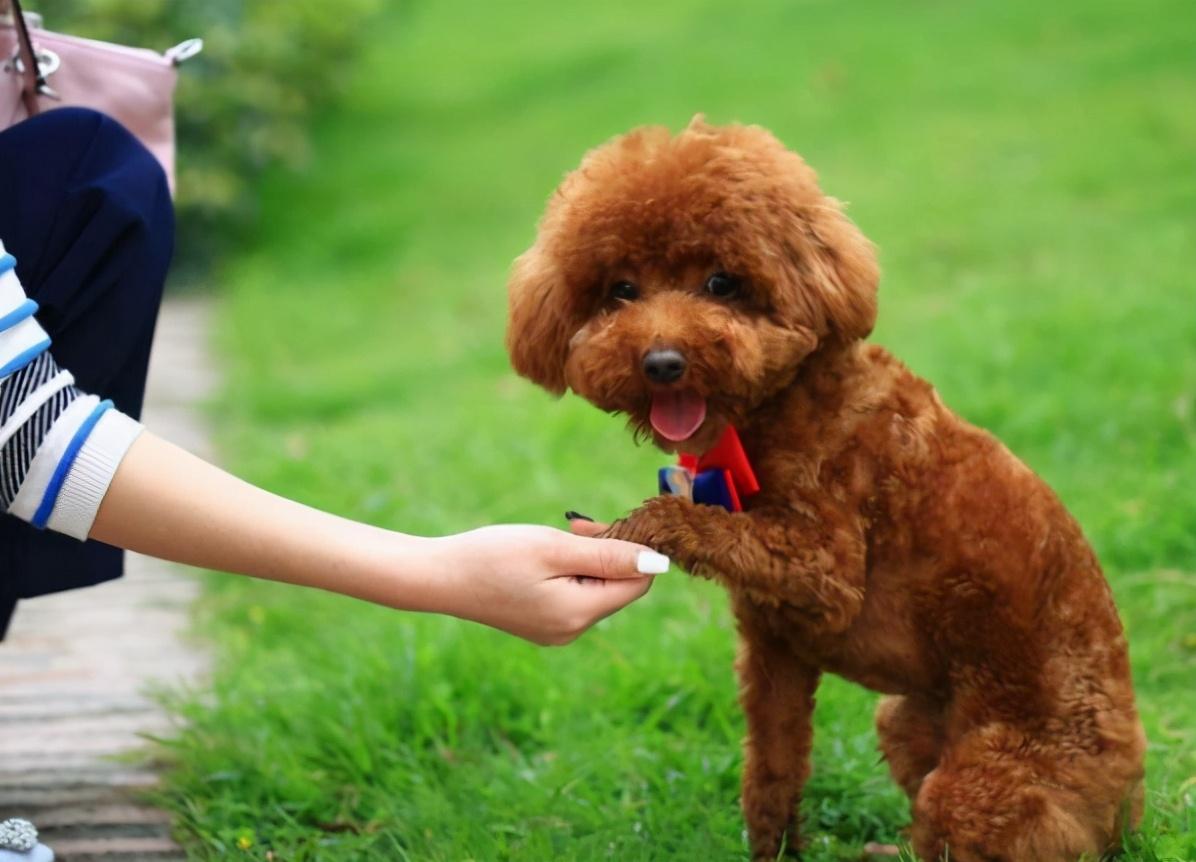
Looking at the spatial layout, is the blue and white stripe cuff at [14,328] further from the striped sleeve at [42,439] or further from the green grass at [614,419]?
the green grass at [614,419]

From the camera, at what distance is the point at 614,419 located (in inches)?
196

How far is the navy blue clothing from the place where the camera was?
2.44 metres

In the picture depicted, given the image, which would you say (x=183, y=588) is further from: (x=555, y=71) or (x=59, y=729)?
(x=555, y=71)

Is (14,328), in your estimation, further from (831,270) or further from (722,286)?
(831,270)

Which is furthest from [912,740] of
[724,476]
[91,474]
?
[91,474]

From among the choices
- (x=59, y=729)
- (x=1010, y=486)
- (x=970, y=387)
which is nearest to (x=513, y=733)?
(x=59, y=729)

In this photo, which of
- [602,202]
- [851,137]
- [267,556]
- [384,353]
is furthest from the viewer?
[851,137]

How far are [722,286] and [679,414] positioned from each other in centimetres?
21

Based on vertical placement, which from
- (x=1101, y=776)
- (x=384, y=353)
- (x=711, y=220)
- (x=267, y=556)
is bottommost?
(x=1101, y=776)

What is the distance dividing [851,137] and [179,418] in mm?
5032

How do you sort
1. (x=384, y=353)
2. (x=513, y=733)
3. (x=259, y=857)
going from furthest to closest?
(x=384, y=353) → (x=513, y=733) → (x=259, y=857)

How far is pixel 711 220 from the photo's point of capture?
7.00 ft

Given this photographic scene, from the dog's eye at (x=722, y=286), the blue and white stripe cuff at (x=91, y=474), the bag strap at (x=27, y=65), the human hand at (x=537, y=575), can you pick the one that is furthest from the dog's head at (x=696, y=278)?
the bag strap at (x=27, y=65)

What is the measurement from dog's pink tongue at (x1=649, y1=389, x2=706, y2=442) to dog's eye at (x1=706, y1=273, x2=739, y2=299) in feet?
0.54
